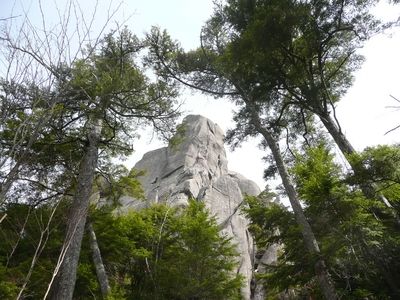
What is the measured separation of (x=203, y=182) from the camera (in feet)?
72.2

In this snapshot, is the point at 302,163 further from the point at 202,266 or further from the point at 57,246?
the point at 57,246

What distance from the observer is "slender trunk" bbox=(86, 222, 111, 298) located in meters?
6.67

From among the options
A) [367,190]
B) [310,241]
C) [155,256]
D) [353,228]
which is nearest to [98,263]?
[155,256]

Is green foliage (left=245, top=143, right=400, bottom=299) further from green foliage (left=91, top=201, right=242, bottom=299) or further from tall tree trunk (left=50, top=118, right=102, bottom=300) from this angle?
tall tree trunk (left=50, top=118, right=102, bottom=300)

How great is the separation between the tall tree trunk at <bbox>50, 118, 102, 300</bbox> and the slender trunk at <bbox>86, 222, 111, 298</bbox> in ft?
3.42

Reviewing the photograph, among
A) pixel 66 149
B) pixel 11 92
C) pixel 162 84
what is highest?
pixel 162 84

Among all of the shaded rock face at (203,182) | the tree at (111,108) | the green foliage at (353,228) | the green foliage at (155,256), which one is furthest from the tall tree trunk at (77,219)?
the shaded rock face at (203,182)

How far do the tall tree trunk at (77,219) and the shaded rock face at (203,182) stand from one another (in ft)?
22.0

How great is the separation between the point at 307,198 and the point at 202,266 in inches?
152

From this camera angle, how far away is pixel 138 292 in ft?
26.0

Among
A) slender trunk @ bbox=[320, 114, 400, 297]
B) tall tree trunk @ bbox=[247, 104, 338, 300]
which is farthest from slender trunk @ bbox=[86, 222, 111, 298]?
slender trunk @ bbox=[320, 114, 400, 297]

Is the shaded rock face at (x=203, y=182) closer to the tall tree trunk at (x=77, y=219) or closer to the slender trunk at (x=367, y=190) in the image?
the tall tree trunk at (x=77, y=219)

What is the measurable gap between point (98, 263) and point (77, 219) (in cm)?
276

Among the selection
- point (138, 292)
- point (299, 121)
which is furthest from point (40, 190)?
point (299, 121)
